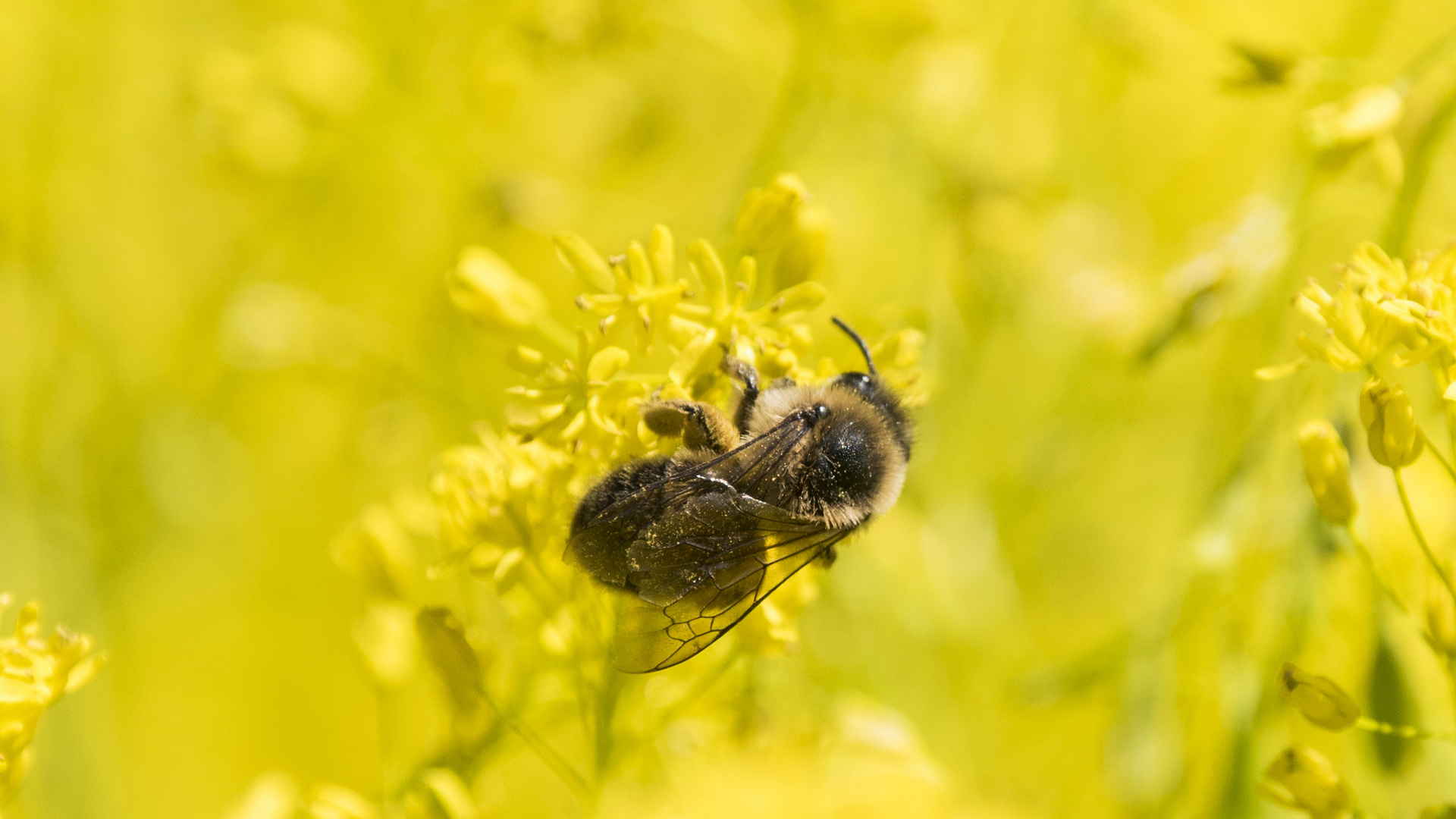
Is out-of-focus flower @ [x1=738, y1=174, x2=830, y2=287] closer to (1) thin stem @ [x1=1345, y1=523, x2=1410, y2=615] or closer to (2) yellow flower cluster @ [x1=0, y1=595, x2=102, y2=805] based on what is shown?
(1) thin stem @ [x1=1345, y1=523, x2=1410, y2=615]

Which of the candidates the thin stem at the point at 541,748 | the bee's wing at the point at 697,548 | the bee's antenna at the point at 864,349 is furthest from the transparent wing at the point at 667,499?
the thin stem at the point at 541,748

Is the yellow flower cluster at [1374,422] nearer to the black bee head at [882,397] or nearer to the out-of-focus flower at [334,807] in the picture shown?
the black bee head at [882,397]

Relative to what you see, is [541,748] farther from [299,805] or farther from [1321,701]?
[1321,701]

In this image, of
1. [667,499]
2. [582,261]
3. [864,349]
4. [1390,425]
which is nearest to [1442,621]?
[1390,425]

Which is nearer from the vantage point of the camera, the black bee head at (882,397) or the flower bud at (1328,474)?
the flower bud at (1328,474)

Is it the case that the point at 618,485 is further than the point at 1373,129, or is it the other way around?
the point at 1373,129

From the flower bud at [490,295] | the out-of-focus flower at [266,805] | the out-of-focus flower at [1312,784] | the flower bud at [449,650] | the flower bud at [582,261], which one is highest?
the flower bud at [582,261]

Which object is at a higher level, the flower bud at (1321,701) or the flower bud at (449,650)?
the flower bud at (1321,701)
